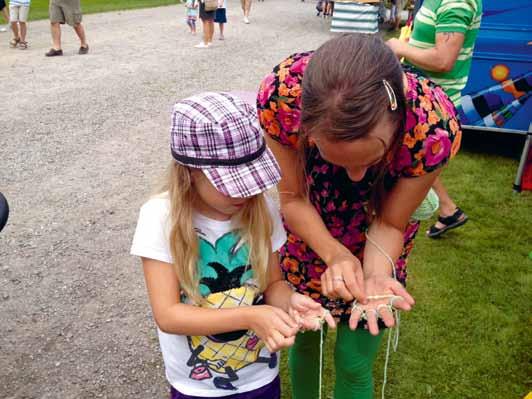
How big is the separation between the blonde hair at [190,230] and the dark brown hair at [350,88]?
35 cm

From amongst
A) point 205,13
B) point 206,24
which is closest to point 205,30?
point 206,24

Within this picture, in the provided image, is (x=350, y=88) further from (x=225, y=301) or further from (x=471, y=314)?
(x=471, y=314)

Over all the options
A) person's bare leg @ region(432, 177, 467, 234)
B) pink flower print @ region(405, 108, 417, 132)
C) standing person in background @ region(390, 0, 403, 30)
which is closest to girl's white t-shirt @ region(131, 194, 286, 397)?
pink flower print @ region(405, 108, 417, 132)

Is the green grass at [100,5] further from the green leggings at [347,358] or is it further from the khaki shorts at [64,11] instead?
the green leggings at [347,358]

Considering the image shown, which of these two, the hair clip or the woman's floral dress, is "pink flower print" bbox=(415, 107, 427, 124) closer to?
the woman's floral dress

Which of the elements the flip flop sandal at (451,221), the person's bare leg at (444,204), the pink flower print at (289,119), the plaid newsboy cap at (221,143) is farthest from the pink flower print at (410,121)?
the flip flop sandal at (451,221)

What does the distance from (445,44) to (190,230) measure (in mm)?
2052

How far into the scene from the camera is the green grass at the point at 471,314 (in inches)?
103

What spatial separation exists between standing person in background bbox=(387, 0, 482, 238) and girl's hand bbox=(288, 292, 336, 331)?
1.72m

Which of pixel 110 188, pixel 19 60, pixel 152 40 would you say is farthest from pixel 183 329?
pixel 152 40

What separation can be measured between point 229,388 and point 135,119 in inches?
192

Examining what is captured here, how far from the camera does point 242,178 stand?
56.0 inches

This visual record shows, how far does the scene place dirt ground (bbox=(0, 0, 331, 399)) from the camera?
8.78ft

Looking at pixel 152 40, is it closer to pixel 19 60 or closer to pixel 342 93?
pixel 19 60
